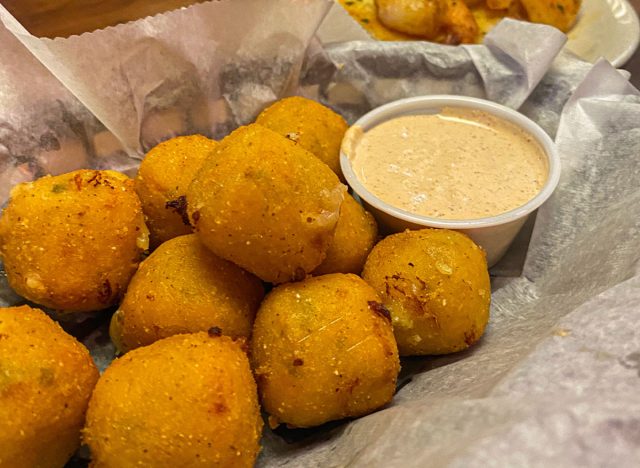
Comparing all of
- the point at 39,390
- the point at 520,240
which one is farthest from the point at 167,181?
the point at 520,240

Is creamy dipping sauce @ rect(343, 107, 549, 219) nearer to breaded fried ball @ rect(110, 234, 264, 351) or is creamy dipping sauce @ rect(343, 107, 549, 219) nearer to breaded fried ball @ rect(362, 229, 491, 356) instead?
breaded fried ball @ rect(362, 229, 491, 356)

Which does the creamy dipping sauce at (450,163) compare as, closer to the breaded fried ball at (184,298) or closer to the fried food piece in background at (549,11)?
the breaded fried ball at (184,298)

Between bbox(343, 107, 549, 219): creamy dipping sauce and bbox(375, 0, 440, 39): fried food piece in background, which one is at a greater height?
bbox(375, 0, 440, 39): fried food piece in background

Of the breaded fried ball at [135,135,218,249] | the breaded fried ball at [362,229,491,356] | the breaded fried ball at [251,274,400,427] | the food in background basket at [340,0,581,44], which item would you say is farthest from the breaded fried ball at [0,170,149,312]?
the food in background basket at [340,0,581,44]

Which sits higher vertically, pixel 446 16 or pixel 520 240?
pixel 446 16

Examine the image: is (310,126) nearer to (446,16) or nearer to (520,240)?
(520,240)

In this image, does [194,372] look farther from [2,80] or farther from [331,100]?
[331,100]

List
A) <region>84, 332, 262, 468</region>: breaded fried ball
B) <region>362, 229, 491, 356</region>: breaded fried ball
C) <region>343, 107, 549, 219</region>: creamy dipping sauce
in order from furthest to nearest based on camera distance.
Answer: <region>343, 107, 549, 219</region>: creamy dipping sauce, <region>362, 229, 491, 356</region>: breaded fried ball, <region>84, 332, 262, 468</region>: breaded fried ball
